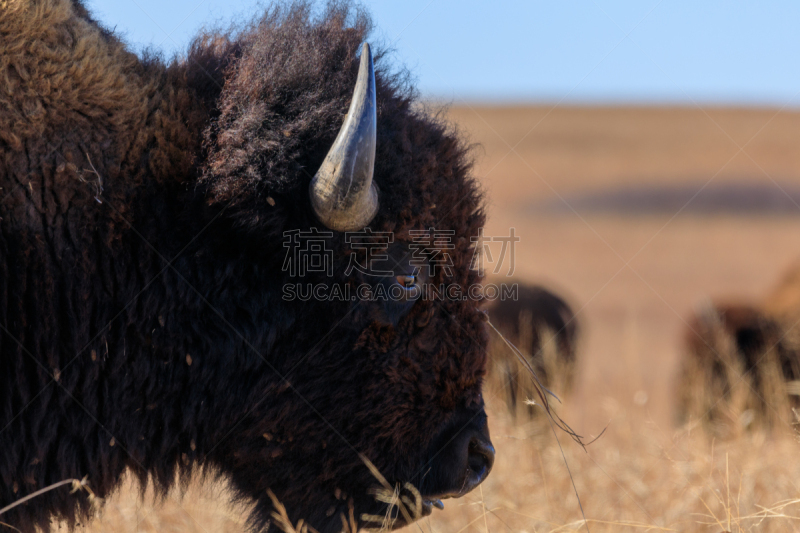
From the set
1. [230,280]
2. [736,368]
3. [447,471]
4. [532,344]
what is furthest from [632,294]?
[230,280]

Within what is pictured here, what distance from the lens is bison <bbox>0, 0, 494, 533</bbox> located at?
7.86 feet

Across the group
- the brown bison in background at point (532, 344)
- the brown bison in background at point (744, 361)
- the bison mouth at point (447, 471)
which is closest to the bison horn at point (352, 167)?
the bison mouth at point (447, 471)

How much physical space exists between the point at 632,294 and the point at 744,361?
11.1 meters

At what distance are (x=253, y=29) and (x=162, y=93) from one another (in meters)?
0.55

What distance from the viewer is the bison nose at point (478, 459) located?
273cm

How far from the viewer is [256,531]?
289 centimetres

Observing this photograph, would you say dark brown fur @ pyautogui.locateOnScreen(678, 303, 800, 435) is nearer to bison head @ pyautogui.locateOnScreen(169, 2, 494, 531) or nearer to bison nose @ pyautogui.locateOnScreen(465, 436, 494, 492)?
bison nose @ pyautogui.locateOnScreen(465, 436, 494, 492)

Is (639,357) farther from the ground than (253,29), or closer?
closer

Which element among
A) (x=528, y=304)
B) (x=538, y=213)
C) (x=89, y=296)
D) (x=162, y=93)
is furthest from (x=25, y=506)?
(x=538, y=213)

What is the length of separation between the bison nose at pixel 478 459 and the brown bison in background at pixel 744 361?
12.6ft

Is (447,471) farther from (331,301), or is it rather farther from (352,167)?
(352,167)

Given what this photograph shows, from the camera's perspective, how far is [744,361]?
7109mm

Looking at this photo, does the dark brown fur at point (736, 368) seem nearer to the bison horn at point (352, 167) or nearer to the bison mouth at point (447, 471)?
the bison mouth at point (447, 471)

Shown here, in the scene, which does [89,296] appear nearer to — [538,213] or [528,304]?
[528,304]
